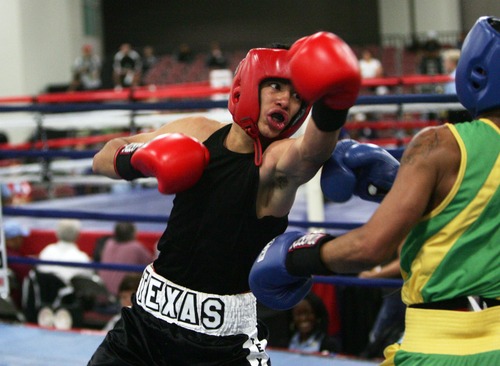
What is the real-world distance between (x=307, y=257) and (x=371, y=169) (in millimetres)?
344

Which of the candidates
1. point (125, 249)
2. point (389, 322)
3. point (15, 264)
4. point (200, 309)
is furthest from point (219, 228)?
point (15, 264)

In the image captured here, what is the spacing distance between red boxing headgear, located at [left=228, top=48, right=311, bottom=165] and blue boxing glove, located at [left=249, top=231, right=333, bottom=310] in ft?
1.40

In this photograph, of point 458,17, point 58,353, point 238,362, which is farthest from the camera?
point 458,17

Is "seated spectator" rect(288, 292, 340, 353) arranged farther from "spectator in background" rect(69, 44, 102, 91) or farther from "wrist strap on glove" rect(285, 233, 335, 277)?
"spectator in background" rect(69, 44, 102, 91)

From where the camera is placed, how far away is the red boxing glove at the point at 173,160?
209 cm

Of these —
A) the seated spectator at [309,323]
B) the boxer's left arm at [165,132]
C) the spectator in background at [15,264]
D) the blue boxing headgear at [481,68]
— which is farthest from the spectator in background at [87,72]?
the blue boxing headgear at [481,68]

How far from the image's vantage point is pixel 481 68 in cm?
172

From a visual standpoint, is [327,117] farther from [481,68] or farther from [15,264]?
[15,264]

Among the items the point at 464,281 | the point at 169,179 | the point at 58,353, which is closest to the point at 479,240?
the point at 464,281

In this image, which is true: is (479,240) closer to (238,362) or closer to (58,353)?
(238,362)

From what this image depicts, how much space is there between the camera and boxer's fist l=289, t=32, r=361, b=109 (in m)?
1.73

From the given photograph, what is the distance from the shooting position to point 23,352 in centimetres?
396

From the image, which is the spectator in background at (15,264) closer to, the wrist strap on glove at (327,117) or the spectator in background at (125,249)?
the spectator in background at (125,249)

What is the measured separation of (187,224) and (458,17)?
15.5 metres
